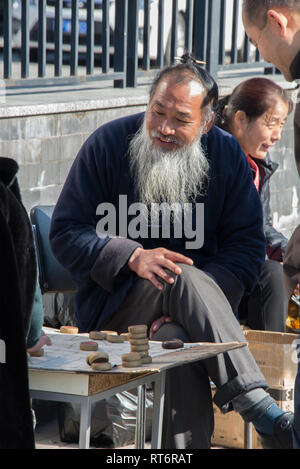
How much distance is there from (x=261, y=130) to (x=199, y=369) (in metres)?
1.83

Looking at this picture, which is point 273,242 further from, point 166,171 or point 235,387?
point 235,387

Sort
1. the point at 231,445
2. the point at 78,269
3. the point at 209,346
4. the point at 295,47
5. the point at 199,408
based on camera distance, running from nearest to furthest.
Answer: the point at 295,47 → the point at 209,346 → the point at 199,408 → the point at 78,269 → the point at 231,445

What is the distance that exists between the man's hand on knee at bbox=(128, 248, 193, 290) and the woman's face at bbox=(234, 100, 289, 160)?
1.34 meters

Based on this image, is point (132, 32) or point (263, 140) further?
point (132, 32)

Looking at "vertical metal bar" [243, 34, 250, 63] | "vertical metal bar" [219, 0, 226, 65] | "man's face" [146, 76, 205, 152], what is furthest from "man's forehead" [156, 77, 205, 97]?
"vertical metal bar" [243, 34, 250, 63]

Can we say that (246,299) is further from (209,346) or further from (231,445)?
(209,346)

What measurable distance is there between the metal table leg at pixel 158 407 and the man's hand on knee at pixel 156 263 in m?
0.60

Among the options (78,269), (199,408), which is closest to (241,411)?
(199,408)

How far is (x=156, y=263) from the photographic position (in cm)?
362

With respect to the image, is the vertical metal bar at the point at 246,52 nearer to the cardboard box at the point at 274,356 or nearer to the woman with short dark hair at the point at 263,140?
the woman with short dark hair at the point at 263,140

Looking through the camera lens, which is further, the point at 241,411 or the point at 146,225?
the point at 146,225

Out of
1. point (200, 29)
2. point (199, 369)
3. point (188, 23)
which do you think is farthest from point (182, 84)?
point (200, 29)

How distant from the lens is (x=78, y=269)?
3793mm
